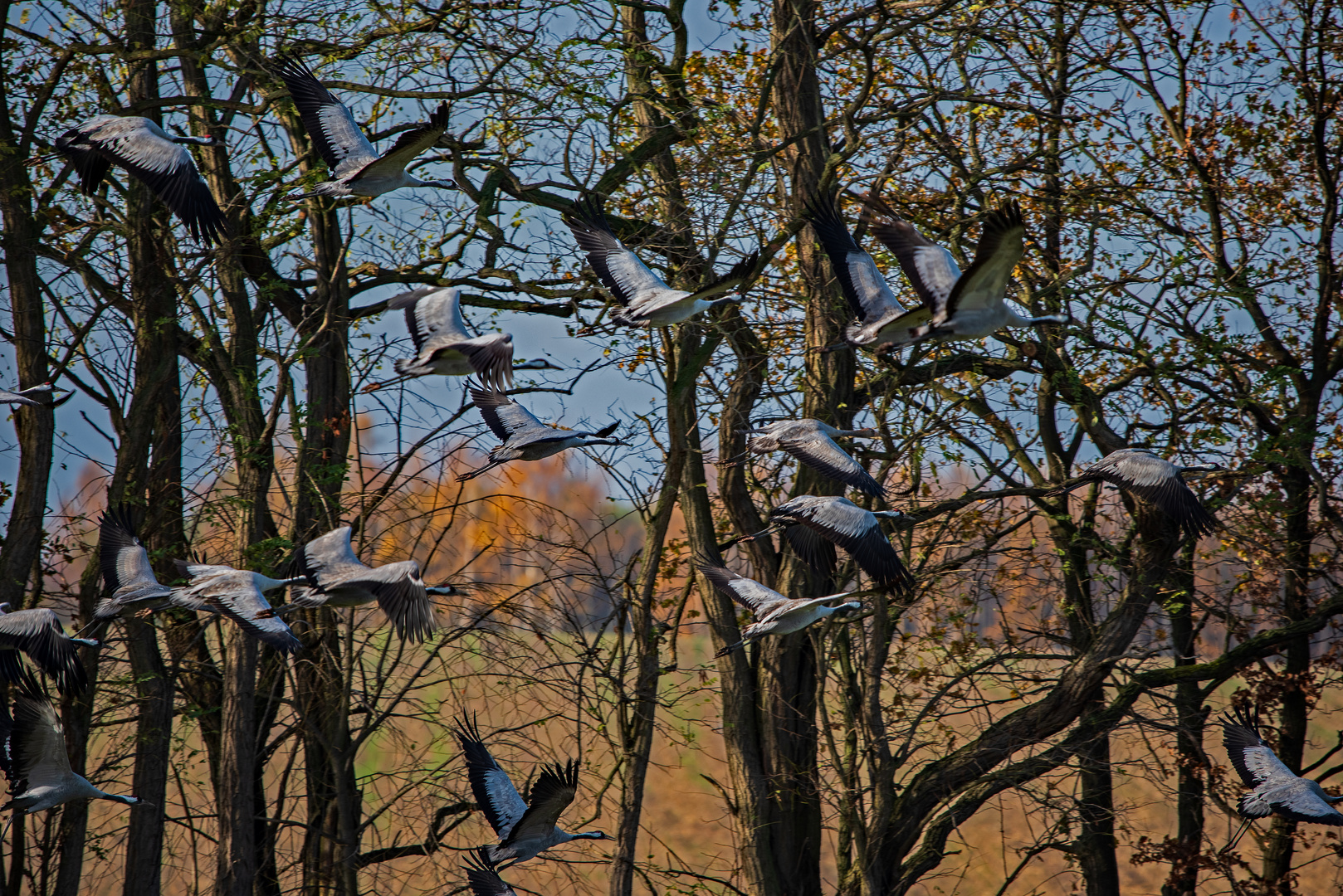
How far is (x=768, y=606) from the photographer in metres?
8.05

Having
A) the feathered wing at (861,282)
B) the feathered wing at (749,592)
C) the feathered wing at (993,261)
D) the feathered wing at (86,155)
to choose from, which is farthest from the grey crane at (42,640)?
the feathered wing at (993,261)

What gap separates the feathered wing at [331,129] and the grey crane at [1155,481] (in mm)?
5146

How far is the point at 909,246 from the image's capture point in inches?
276

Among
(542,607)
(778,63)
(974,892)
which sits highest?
(778,63)

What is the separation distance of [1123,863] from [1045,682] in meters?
14.8

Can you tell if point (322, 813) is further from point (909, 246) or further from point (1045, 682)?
point (909, 246)

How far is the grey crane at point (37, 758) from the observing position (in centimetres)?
755

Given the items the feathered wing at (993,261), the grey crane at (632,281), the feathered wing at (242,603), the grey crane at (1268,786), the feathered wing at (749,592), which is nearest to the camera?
the feathered wing at (993,261)

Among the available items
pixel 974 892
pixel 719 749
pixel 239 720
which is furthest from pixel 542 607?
pixel 974 892

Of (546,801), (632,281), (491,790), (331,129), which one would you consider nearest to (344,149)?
(331,129)

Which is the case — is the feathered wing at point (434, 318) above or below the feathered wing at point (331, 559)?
above

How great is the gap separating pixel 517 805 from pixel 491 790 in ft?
0.67

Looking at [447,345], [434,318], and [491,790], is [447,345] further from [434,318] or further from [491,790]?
[491,790]

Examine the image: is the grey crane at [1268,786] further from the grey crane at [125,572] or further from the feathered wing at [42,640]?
the feathered wing at [42,640]
